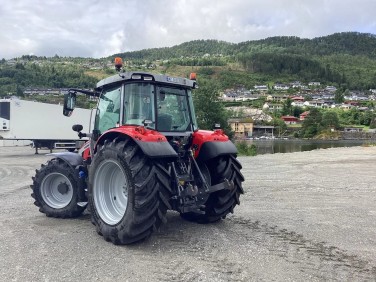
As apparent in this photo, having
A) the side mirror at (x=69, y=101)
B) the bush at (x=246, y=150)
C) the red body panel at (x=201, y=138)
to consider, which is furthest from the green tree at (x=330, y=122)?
the side mirror at (x=69, y=101)

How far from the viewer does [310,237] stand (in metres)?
6.12

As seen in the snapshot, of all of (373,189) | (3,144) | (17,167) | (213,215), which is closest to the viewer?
(213,215)

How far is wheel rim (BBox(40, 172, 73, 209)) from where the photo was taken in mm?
7574

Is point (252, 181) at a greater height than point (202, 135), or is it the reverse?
point (202, 135)

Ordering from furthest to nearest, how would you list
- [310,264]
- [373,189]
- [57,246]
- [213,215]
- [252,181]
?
[252,181] → [373,189] → [213,215] → [57,246] → [310,264]

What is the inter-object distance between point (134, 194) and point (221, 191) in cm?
177

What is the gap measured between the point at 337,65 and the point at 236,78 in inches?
2043

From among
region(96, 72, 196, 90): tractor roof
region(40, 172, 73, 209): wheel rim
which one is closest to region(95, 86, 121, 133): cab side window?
region(96, 72, 196, 90): tractor roof

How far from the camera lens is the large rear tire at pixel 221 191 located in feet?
22.0

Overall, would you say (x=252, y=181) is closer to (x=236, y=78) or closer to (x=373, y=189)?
(x=373, y=189)

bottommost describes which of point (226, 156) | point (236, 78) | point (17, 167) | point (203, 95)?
point (17, 167)

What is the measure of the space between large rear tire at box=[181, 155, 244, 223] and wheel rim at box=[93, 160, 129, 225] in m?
1.46

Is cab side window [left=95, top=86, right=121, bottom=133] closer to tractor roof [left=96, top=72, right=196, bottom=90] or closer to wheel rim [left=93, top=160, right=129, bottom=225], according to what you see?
tractor roof [left=96, top=72, right=196, bottom=90]

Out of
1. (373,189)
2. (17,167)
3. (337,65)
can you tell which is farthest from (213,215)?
(337,65)
